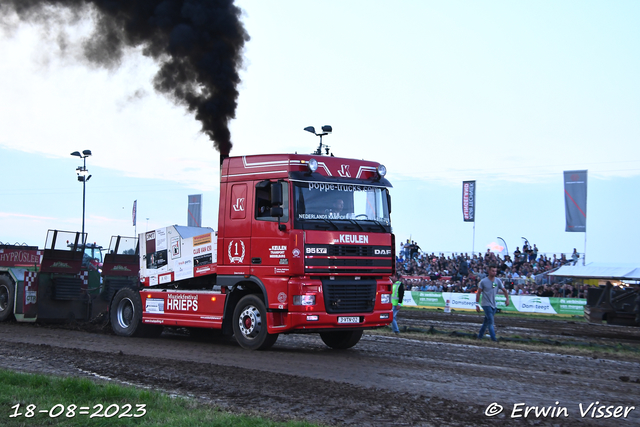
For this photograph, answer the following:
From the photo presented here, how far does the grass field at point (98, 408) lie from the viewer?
6121mm

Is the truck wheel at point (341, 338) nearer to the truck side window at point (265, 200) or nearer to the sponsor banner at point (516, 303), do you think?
the truck side window at point (265, 200)

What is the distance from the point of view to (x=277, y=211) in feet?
38.4

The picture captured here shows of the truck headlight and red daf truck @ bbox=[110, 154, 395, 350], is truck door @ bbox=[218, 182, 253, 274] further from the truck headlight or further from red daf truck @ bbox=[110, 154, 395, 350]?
the truck headlight

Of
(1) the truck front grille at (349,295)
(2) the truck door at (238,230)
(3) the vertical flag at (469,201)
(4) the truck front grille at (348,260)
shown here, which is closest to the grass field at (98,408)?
(4) the truck front grille at (348,260)

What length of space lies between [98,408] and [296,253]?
541 cm

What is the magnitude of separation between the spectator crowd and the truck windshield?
2043 centimetres

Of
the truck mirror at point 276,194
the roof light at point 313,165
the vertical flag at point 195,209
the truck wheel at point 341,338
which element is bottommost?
the truck wheel at point 341,338

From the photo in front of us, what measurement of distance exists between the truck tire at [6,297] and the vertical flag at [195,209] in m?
21.2

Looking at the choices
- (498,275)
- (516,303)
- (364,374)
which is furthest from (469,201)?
(364,374)

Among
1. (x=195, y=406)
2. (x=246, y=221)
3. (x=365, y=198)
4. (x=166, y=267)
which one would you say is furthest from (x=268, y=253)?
(x=195, y=406)

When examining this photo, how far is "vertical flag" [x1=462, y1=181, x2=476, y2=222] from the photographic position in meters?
41.8

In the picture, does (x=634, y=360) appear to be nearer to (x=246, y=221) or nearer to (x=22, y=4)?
(x=246, y=221)

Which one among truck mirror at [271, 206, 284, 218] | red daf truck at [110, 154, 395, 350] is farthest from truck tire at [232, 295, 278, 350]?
truck mirror at [271, 206, 284, 218]

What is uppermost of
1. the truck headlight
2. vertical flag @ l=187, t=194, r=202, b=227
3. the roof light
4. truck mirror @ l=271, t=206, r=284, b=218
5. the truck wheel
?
vertical flag @ l=187, t=194, r=202, b=227
